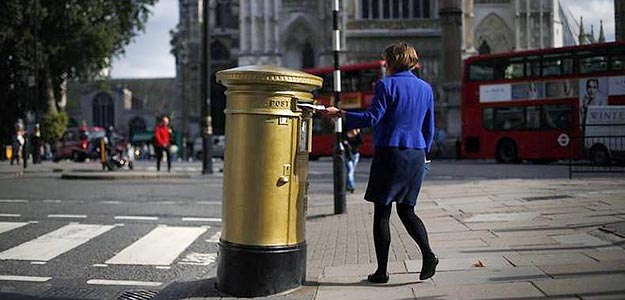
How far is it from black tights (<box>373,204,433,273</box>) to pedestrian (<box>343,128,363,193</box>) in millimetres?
8851

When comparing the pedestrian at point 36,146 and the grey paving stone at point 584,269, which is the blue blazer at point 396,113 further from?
the pedestrian at point 36,146

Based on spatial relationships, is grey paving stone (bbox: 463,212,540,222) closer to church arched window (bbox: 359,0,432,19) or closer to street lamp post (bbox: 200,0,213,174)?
street lamp post (bbox: 200,0,213,174)

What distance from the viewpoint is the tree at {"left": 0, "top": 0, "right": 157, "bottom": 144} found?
33.5 meters

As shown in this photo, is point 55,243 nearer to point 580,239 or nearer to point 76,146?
point 580,239

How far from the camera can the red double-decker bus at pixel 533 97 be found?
2155cm

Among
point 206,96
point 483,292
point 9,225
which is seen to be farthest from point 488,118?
point 483,292

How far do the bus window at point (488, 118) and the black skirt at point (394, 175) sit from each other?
2203 cm

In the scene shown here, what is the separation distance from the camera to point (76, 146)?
142ft

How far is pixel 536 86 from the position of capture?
24625 millimetres

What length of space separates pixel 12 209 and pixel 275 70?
7.32m

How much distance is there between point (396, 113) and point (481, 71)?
22.0 meters

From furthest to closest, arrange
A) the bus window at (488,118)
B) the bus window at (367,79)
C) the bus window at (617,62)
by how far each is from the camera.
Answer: the bus window at (367,79), the bus window at (488,118), the bus window at (617,62)

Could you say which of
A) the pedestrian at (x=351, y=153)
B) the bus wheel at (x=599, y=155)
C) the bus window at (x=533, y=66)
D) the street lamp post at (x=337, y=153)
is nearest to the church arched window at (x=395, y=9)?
the bus window at (x=533, y=66)

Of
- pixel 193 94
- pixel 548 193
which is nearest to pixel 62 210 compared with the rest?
pixel 548 193
